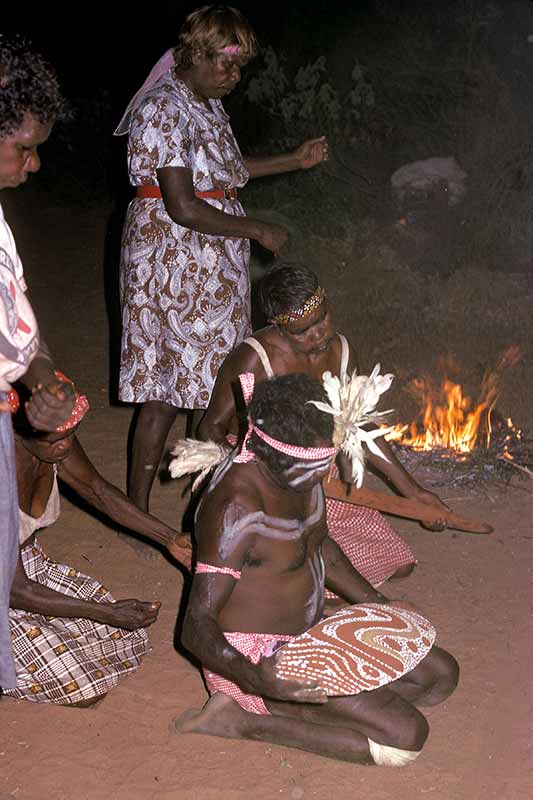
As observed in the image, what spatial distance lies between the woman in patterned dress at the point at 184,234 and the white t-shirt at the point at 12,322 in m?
1.82

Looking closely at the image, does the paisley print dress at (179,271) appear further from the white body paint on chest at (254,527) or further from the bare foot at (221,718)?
the bare foot at (221,718)

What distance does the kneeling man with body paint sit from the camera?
2.94 meters

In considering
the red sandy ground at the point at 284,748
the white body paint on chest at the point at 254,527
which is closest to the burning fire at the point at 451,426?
the red sandy ground at the point at 284,748

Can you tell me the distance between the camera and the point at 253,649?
3.18 meters

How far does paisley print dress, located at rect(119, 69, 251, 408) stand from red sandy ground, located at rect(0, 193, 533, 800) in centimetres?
93

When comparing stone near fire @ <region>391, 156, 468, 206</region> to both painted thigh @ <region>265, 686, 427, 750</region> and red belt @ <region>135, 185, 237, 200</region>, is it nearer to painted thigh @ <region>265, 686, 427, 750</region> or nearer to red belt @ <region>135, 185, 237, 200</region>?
red belt @ <region>135, 185, 237, 200</region>

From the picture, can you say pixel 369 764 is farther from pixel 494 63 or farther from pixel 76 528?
pixel 494 63

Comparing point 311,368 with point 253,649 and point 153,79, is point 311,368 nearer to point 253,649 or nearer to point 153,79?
point 253,649

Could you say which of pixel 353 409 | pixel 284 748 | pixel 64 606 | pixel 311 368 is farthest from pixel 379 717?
pixel 311 368

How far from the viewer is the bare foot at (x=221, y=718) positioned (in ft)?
10.9

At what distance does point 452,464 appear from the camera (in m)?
5.43

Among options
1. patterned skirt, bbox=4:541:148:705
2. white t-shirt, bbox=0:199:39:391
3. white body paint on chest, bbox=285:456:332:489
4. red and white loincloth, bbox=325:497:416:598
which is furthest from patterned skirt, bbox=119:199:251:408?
white t-shirt, bbox=0:199:39:391

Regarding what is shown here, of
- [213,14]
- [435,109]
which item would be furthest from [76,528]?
[435,109]

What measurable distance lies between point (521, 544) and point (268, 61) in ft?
30.1
